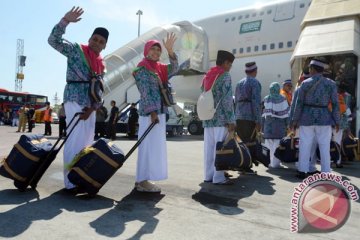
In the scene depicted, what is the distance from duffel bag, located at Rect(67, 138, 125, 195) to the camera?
3.54 meters

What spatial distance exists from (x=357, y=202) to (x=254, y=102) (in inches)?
90.1

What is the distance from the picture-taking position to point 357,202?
12.4ft

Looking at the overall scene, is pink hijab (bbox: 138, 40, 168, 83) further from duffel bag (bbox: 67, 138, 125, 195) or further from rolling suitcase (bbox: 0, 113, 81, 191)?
duffel bag (bbox: 67, 138, 125, 195)

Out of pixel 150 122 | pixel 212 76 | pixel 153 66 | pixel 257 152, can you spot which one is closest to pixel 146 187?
pixel 150 122

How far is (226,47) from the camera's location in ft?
68.5

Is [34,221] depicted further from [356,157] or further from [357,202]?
[356,157]

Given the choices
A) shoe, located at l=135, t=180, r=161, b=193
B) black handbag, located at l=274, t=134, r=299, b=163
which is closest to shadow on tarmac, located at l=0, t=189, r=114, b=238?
shoe, located at l=135, t=180, r=161, b=193

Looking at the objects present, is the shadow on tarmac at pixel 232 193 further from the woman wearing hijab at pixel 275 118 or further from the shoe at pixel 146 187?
the woman wearing hijab at pixel 275 118

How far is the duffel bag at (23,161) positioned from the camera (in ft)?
12.3

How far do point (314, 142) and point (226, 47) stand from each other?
633 inches

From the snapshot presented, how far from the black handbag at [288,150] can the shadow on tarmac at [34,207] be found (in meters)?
3.59

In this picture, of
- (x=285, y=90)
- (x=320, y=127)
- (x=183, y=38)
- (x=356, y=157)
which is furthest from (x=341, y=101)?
(x=183, y=38)

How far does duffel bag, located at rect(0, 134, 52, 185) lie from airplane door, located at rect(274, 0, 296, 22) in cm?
1710

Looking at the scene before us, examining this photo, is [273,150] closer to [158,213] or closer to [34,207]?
[158,213]
